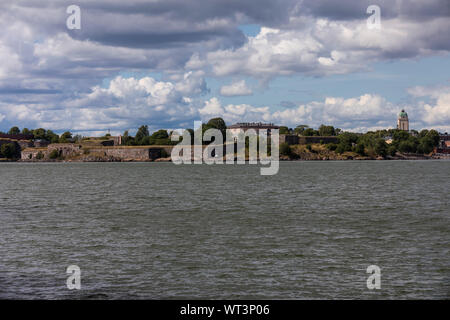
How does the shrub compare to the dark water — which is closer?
the dark water

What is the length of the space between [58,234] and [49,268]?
26.0 feet

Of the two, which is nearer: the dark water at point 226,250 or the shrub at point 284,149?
the dark water at point 226,250

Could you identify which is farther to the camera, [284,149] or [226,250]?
[284,149]

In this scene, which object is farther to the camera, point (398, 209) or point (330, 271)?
point (398, 209)

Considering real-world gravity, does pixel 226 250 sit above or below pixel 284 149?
below

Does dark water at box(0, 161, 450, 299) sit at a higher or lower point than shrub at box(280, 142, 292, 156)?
lower

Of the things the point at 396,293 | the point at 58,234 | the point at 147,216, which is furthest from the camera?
the point at 147,216

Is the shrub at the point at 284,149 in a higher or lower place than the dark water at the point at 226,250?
higher

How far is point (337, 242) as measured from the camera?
2375cm

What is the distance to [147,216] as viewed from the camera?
3403cm

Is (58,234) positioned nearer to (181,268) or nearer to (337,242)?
(181,268)
